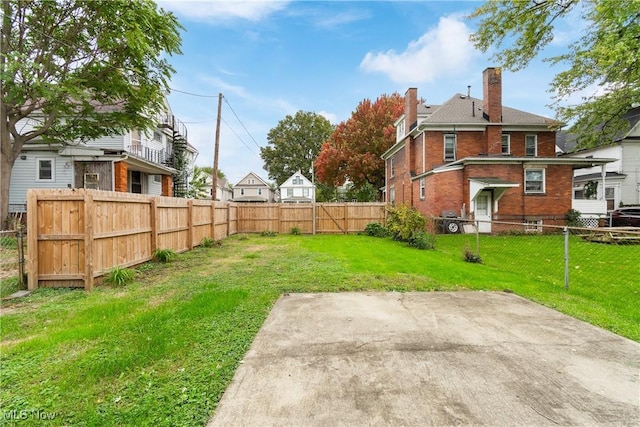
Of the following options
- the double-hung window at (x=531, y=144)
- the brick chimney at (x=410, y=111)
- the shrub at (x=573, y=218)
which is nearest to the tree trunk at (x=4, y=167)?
the brick chimney at (x=410, y=111)

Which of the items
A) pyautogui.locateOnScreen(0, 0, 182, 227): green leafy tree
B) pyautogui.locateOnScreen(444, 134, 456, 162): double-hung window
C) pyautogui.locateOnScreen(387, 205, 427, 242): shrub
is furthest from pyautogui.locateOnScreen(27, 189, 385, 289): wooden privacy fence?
pyautogui.locateOnScreen(444, 134, 456, 162): double-hung window

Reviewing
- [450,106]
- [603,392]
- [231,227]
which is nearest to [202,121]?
[231,227]

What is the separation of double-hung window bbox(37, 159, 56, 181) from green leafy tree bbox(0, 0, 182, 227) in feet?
12.3

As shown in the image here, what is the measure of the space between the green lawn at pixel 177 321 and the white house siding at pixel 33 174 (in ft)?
35.9

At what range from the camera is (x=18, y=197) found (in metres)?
15.0

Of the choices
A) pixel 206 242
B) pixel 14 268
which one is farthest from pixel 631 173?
pixel 14 268

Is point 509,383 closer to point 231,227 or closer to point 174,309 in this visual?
point 174,309

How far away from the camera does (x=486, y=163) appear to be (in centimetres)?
1650

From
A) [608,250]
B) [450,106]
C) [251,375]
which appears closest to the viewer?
[251,375]

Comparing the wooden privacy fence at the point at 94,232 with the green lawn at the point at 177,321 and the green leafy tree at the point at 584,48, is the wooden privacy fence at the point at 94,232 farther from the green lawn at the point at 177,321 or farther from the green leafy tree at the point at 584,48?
the green leafy tree at the point at 584,48

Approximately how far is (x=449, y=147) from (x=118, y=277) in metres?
18.4

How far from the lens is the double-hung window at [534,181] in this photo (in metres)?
16.9

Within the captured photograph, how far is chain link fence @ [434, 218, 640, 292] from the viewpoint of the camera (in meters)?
6.65

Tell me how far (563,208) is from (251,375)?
790 inches
